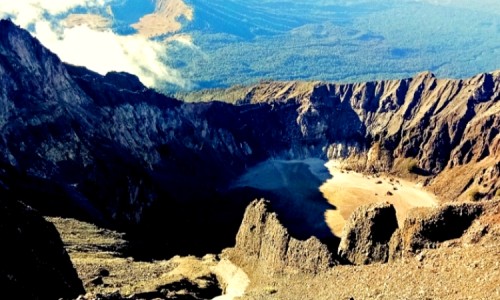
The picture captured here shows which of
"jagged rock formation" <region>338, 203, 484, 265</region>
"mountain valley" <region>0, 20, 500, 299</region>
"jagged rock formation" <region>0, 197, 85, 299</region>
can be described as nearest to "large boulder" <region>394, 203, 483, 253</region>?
"jagged rock formation" <region>338, 203, 484, 265</region>

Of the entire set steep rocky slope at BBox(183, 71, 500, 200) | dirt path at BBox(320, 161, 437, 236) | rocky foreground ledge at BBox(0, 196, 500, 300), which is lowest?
rocky foreground ledge at BBox(0, 196, 500, 300)

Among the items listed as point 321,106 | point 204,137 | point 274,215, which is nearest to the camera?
point 274,215

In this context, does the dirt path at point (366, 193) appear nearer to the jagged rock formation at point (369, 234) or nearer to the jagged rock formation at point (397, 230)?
the jagged rock formation at point (369, 234)

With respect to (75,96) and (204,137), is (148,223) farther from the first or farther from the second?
(204,137)

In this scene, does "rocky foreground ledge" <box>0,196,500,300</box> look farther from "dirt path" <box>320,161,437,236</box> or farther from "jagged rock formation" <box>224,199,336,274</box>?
"dirt path" <box>320,161,437,236</box>

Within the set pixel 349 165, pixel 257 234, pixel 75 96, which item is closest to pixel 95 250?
pixel 257 234
